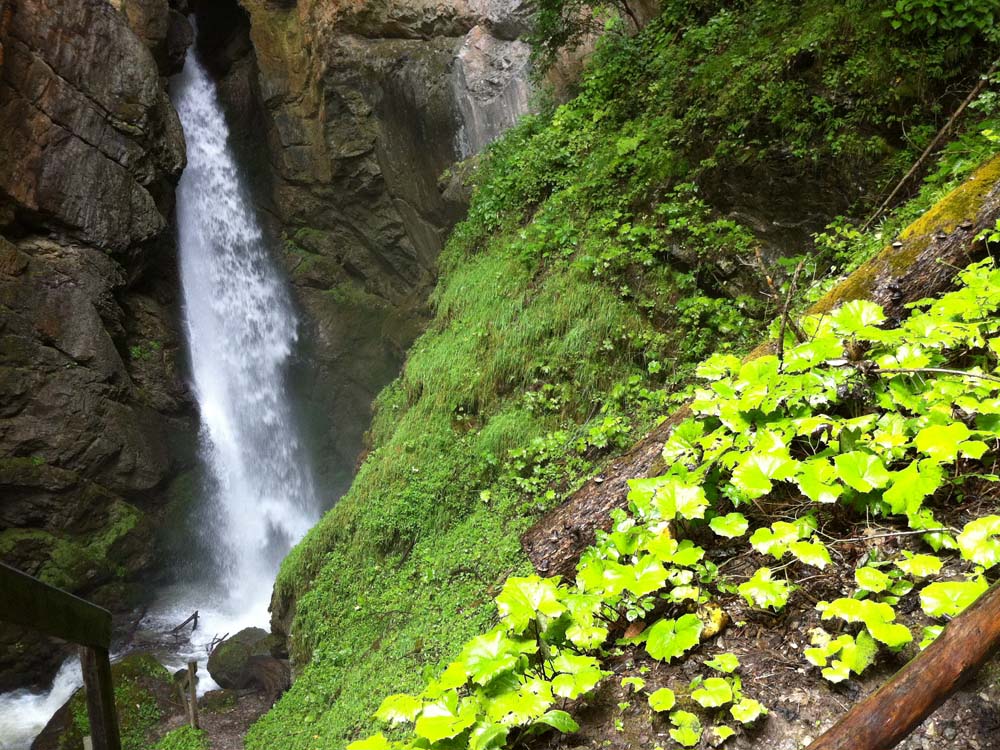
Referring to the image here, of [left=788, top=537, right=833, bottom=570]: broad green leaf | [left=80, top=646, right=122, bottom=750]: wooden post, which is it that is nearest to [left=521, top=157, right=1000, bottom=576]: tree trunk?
[left=788, top=537, right=833, bottom=570]: broad green leaf

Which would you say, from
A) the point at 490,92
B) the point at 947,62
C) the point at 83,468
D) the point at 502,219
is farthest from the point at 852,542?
the point at 83,468

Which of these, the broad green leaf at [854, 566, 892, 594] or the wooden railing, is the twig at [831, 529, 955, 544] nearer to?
the broad green leaf at [854, 566, 892, 594]

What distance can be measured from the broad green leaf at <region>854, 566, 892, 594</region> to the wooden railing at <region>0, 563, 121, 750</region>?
6.52ft

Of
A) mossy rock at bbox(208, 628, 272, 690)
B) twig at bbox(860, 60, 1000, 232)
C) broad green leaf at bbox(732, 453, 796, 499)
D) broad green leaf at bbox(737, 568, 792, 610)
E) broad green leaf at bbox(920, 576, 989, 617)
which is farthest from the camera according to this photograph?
mossy rock at bbox(208, 628, 272, 690)

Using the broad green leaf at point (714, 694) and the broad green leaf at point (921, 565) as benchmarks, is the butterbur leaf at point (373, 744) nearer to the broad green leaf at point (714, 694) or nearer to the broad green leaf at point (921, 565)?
the broad green leaf at point (714, 694)

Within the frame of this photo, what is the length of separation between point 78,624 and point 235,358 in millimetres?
13101

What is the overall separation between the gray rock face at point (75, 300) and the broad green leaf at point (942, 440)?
38.1 feet

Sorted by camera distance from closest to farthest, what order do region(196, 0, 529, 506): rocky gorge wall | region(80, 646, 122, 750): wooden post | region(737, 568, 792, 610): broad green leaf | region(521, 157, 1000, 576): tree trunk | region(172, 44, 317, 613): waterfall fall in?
region(737, 568, 792, 610): broad green leaf → region(80, 646, 122, 750): wooden post → region(521, 157, 1000, 576): tree trunk → region(196, 0, 529, 506): rocky gorge wall → region(172, 44, 317, 613): waterfall

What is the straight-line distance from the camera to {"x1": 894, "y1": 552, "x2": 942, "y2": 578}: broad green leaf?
4.81ft

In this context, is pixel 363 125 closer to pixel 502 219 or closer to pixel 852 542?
pixel 502 219

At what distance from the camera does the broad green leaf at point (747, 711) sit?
1.41 meters

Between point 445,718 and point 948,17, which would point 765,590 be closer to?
point 445,718

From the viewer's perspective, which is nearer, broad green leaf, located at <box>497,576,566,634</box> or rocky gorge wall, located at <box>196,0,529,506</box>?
broad green leaf, located at <box>497,576,566,634</box>

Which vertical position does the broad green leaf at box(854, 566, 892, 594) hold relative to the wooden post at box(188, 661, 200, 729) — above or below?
above
